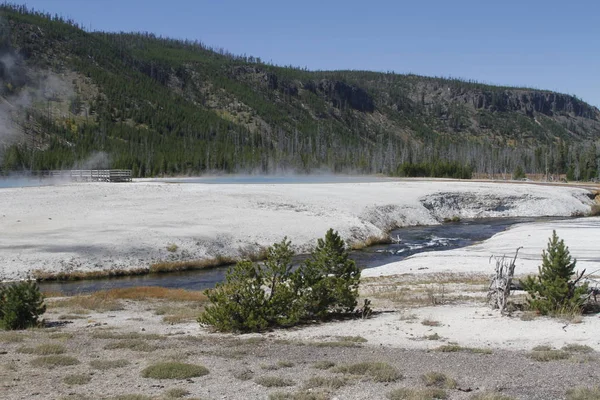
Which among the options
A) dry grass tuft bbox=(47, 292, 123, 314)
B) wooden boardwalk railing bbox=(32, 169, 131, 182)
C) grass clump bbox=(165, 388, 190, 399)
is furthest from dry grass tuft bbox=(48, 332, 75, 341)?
wooden boardwalk railing bbox=(32, 169, 131, 182)

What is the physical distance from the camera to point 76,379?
11.6 metres

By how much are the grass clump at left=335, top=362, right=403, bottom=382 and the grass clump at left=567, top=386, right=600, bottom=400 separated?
3226 millimetres

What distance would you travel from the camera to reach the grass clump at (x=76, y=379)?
11508 millimetres

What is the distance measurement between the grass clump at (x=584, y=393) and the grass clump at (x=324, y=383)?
13.8ft

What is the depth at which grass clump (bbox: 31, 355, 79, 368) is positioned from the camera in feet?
42.4

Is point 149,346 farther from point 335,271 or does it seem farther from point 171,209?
point 171,209

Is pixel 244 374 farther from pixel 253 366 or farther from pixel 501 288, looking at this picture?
pixel 501 288

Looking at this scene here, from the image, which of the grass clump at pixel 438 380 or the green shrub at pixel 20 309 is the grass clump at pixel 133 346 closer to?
the green shrub at pixel 20 309

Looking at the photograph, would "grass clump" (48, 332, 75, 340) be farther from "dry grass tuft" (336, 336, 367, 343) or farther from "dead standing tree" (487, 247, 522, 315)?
"dead standing tree" (487, 247, 522, 315)

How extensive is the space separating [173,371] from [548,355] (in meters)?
8.68

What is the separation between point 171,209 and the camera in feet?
168

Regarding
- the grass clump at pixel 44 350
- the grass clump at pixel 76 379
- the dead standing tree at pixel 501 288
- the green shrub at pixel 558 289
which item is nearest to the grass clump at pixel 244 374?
the grass clump at pixel 76 379

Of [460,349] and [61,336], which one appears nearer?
[460,349]

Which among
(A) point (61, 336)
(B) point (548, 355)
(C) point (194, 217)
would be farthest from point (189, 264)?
(B) point (548, 355)
